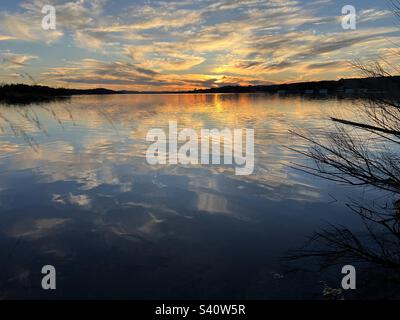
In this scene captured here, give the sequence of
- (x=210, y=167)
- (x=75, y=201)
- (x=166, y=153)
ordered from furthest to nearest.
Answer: (x=166, y=153) → (x=210, y=167) → (x=75, y=201)

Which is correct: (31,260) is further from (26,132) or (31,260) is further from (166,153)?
(26,132)

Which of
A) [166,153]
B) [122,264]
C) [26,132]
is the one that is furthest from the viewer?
[26,132]

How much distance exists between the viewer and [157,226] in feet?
28.0

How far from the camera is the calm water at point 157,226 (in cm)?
600

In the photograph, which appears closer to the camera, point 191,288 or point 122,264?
point 191,288

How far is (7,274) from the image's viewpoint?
6.22 metres

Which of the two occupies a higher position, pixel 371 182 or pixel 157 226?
pixel 371 182

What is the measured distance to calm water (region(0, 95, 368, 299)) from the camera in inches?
236

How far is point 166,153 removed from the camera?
17641 millimetres

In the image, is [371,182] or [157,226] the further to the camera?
[157,226]
